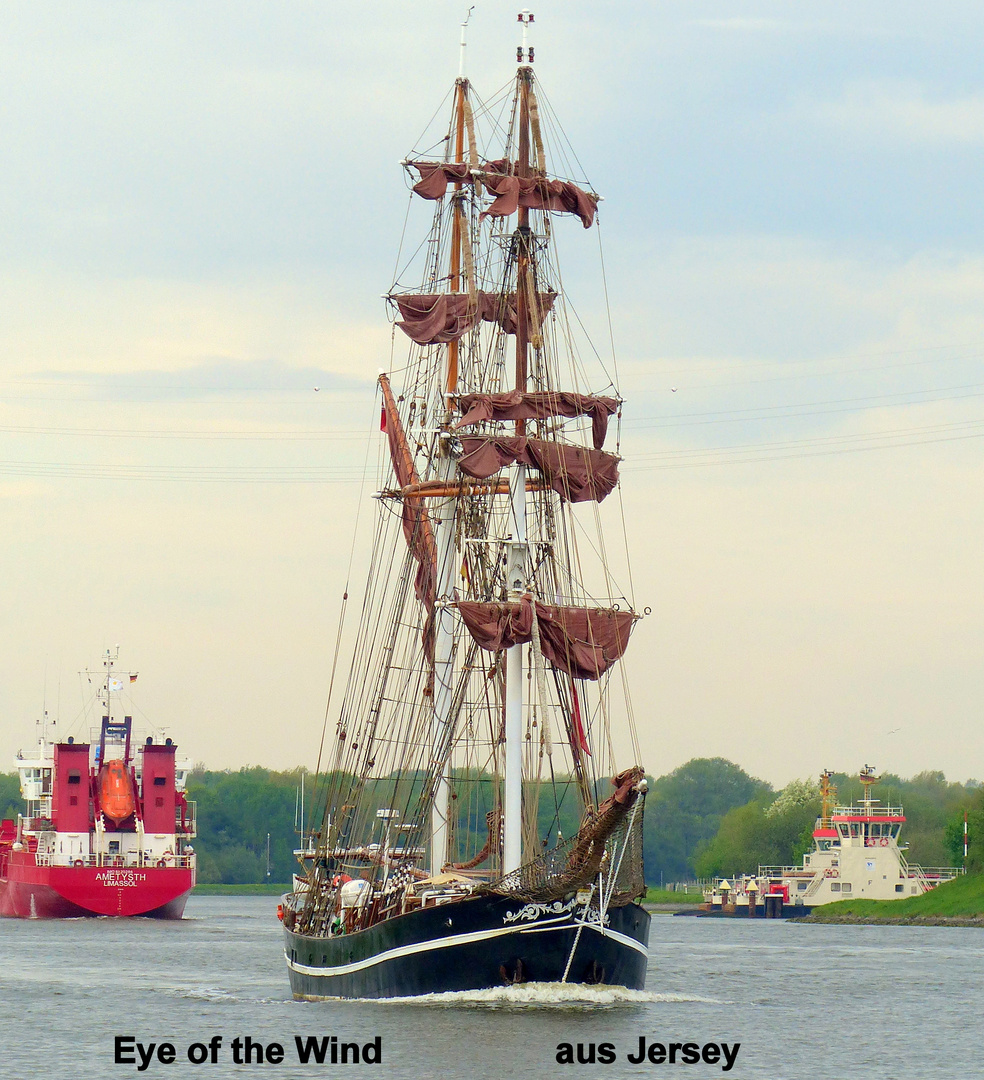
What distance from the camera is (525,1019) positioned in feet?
150

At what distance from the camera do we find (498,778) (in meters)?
60.1

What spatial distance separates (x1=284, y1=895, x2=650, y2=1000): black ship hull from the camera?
4697 cm

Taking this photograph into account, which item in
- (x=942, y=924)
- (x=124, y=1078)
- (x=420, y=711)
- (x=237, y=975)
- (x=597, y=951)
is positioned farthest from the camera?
(x=942, y=924)

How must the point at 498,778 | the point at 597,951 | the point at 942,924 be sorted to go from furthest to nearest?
the point at 942,924
the point at 498,778
the point at 597,951

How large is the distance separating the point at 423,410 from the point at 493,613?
74.4 feet

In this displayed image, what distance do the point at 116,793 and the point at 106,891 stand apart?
989cm

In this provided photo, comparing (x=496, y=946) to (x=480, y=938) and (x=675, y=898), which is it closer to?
(x=480, y=938)

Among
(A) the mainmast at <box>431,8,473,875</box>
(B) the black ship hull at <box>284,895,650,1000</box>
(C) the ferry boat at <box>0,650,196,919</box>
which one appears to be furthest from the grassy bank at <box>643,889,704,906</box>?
(B) the black ship hull at <box>284,895,650,1000</box>

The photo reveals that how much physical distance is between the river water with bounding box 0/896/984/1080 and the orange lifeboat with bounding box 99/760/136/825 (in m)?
46.5

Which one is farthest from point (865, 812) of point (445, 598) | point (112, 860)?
point (445, 598)

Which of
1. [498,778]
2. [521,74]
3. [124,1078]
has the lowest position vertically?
[124,1078]

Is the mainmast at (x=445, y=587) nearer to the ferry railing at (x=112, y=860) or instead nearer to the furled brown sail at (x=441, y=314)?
the furled brown sail at (x=441, y=314)

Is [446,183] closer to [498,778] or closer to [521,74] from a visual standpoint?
[521,74]

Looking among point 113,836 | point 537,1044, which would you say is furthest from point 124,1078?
point 113,836
